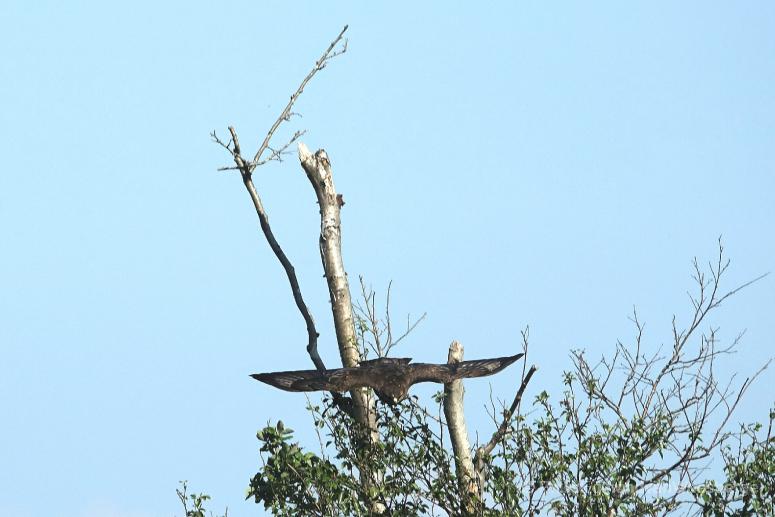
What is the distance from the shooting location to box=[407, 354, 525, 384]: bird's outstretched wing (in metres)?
15.1

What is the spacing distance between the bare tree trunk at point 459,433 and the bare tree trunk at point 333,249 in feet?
3.66

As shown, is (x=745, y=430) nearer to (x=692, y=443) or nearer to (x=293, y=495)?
(x=692, y=443)

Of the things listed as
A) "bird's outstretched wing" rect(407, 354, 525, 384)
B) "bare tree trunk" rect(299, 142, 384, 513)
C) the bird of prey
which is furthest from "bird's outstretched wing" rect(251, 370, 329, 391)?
"bird's outstretched wing" rect(407, 354, 525, 384)

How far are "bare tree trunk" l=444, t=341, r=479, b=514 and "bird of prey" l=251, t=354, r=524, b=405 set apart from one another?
17 cm

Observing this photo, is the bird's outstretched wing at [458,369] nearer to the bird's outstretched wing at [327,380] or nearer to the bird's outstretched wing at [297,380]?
the bird's outstretched wing at [327,380]

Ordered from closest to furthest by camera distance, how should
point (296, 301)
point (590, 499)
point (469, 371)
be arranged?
point (590, 499), point (469, 371), point (296, 301)

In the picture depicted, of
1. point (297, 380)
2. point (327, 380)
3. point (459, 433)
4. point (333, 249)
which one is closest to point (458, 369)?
point (459, 433)

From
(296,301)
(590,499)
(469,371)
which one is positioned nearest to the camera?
(590,499)

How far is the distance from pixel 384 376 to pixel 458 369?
34.1 inches

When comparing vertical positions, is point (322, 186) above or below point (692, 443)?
above

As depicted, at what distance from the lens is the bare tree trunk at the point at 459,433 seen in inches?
571

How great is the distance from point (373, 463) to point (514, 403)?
1.64 metres

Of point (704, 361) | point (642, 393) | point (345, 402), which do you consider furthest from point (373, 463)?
point (704, 361)

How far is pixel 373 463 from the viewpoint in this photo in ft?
48.0
